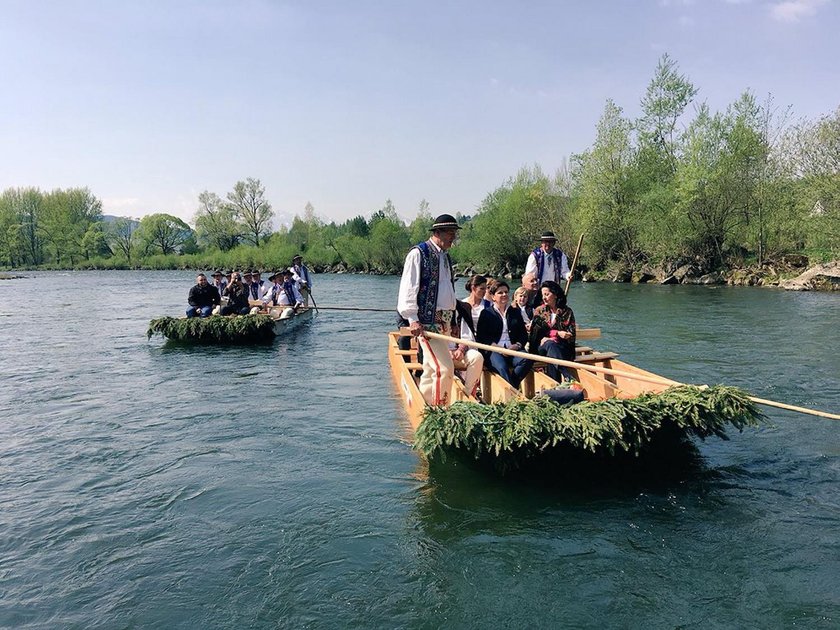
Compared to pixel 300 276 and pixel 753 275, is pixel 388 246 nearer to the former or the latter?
pixel 753 275

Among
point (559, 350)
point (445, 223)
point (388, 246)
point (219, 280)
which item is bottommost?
point (559, 350)

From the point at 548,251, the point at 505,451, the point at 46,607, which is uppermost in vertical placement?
the point at 548,251

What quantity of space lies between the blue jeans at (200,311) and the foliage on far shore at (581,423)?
12.1 metres

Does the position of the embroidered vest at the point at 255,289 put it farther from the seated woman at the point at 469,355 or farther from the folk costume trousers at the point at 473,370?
the folk costume trousers at the point at 473,370

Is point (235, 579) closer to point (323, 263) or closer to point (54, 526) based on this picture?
point (54, 526)

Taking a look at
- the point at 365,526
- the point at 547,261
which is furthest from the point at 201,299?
the point at 365,526

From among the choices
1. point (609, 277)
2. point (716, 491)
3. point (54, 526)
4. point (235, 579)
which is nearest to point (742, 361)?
point (716, 491)

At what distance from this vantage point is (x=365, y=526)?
501 centimetres

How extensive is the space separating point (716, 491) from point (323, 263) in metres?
71.0

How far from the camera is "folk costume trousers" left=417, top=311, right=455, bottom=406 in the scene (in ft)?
20.9

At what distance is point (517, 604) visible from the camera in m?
3.86

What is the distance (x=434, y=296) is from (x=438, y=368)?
2.59 ft

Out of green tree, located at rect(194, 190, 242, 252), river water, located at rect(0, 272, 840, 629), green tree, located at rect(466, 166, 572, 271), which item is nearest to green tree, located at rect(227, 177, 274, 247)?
green tree, located at rect(194, 190, 242, 252)

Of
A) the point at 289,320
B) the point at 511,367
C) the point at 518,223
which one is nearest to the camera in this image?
the point at 511,367
